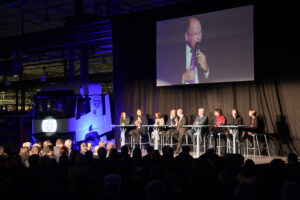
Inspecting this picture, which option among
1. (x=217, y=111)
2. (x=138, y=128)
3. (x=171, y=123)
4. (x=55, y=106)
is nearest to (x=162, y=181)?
(x=217, y=111)

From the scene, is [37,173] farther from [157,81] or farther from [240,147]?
[157,81]

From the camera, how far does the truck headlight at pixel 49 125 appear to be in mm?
10950

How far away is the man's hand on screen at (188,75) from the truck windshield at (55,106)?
367 cm

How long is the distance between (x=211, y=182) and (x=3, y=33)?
58.4 ft

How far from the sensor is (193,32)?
10.3m

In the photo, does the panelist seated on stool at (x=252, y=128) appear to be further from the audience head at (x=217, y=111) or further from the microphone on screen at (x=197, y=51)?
the microphone on screen at (x=197, y=51)

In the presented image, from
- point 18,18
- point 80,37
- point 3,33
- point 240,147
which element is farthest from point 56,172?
point 3,33

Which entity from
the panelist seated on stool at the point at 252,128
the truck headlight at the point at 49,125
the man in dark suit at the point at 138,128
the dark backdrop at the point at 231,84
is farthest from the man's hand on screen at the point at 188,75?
the truck headlight at the point at 49,125

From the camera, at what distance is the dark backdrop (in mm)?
8812

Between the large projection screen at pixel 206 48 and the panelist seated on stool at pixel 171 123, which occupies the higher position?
the large projection screen at pixel 206 48

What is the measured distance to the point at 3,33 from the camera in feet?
60.1

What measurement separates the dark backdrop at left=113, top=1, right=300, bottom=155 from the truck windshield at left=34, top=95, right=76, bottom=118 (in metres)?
1.63

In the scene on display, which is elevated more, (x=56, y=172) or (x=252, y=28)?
(x=252, y=28)

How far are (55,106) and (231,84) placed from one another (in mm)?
5702
